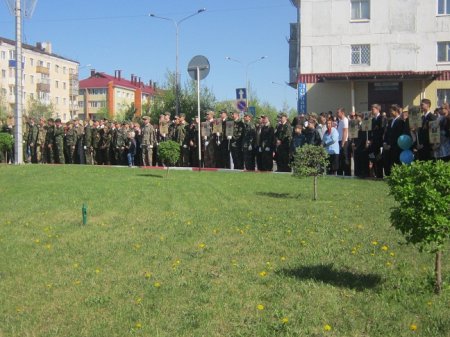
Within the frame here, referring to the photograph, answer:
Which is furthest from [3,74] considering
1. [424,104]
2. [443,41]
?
[424,104]

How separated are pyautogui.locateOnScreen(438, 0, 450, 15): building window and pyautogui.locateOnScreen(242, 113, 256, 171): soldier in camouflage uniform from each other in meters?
25.8

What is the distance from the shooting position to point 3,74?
94.4m

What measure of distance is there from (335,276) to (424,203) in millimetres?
1431

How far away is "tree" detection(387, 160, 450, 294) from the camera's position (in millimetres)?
5457

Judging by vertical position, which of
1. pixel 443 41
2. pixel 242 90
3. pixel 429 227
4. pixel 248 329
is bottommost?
pixel 248 329

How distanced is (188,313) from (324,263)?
2.23 metres

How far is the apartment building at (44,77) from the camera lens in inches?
3725

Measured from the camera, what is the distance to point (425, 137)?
1588cm

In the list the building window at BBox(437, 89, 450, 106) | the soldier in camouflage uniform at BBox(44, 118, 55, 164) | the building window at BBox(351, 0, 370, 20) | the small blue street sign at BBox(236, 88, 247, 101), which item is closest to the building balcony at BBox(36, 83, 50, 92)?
the building window at BBox(351, 0, 370, 20)

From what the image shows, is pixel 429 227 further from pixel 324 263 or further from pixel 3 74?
pixel 3 74

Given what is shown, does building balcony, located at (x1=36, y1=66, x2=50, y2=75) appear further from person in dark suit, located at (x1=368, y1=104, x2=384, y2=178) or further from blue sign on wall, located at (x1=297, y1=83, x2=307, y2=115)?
person in dark suit, located at (x1=368, y1=104, x2=384, y2=178)

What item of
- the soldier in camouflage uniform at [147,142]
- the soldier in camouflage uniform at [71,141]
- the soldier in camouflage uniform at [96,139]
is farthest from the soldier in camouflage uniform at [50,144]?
the soldier in camouflage uniform at [147,142]

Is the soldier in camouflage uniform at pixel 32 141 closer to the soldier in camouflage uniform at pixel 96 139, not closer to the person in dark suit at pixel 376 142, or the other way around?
the soldier in camouflage uniform at pixel 96 139

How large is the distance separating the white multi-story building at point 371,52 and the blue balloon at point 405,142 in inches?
942
